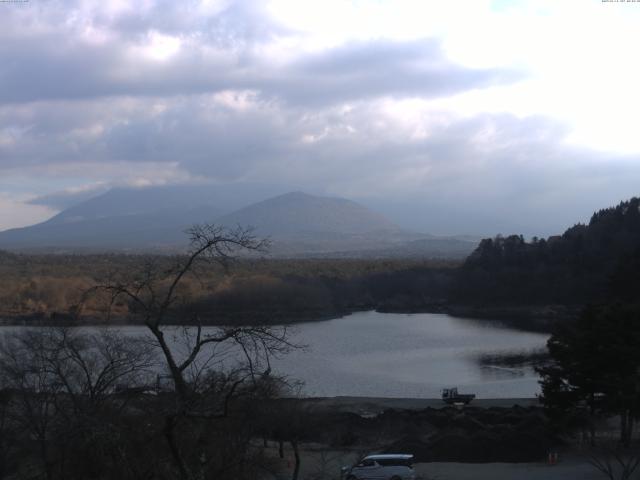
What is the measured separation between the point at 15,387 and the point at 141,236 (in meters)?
145

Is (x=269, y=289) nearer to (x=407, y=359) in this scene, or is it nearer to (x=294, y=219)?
(x=407, y=359)

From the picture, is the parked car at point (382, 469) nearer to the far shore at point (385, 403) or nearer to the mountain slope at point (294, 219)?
the far shore at point (385, 403)

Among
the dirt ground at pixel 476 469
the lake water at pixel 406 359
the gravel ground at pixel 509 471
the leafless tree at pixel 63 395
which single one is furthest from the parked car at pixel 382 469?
the lake water at pixel 406 359

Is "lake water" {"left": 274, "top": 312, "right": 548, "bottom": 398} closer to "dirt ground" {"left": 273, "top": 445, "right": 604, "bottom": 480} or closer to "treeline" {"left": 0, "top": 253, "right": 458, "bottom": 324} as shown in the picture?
"treeline" {"left": 0, "top": 253, "right": 458, "bottom": 324}

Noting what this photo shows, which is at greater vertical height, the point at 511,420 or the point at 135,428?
the point at 135,428

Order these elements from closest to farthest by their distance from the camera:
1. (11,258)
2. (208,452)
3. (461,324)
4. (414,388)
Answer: (208,452), (414,388), (461,324), (11,258)

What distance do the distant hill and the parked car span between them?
3246 centimetres

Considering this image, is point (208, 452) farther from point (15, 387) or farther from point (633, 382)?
point (633, 382)

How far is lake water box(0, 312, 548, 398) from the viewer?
22156mm

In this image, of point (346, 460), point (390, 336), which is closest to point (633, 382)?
point (346, 460)

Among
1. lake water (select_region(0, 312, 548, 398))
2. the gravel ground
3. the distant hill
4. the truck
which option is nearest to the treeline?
the distant hill

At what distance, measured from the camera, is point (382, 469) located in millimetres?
11344

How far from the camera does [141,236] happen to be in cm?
15238

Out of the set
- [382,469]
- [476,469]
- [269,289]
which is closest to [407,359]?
[476,469]
